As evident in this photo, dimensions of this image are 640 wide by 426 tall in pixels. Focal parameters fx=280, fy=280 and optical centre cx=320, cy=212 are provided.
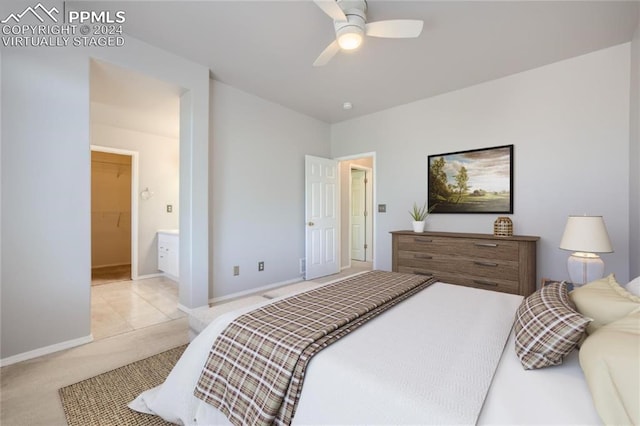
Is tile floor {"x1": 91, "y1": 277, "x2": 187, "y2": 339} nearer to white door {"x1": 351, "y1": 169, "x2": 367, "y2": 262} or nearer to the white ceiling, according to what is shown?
the white ceiling

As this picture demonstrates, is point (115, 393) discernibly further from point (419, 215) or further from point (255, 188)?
point (419, 215)

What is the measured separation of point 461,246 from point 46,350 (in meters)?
3.80

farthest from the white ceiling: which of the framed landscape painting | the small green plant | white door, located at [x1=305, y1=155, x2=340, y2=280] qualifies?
the small green plant

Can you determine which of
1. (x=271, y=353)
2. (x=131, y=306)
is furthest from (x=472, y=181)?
(x=131, y=306)

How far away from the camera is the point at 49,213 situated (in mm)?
2145

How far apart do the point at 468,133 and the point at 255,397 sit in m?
3.57

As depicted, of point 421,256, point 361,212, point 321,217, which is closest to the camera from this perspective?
point 421,256

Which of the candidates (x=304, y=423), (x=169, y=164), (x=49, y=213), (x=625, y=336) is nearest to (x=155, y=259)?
(x=169, y=164)

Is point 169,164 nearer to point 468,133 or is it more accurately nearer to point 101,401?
point 101,401

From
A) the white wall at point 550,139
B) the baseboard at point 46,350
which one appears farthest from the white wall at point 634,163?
the baseboard at point 46,350

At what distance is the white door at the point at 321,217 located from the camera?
436cm

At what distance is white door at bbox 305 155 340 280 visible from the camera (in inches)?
172

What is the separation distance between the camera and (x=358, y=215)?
6254mm

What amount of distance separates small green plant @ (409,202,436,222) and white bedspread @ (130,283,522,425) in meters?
2.11
